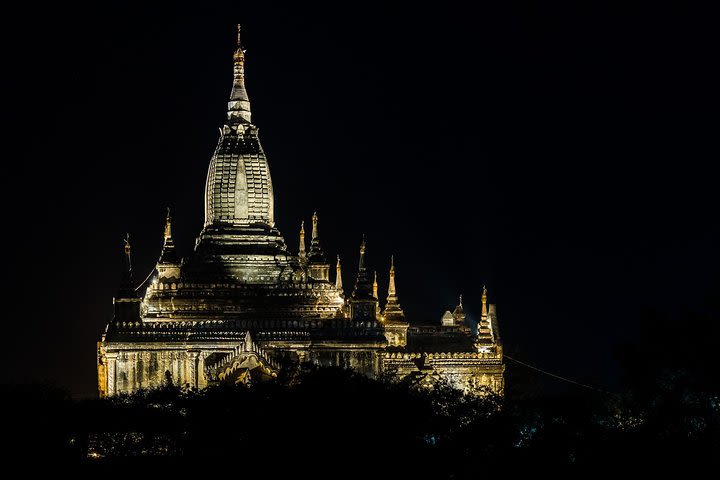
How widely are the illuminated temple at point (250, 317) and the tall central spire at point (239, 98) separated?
32 millimetres

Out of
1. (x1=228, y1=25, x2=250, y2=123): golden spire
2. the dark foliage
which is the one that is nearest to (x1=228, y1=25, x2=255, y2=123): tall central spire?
(x1=228, y1=25, x2=250, y2=123): golden spire

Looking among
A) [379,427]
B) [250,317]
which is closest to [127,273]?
[250,317]

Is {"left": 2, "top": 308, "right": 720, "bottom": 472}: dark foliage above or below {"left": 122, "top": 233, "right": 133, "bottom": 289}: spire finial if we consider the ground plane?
below

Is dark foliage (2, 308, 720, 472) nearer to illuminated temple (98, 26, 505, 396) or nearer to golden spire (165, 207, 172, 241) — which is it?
illuminated temple (98, 26, 505, 396)

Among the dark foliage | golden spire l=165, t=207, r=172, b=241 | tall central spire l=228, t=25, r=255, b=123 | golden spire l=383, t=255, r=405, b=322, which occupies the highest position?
tall central spire l=228, t=25, r=255, b=123

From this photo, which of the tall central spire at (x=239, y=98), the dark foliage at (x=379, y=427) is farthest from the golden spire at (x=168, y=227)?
the dark foliage at (x=379, y=427)

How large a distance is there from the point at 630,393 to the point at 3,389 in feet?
41.5

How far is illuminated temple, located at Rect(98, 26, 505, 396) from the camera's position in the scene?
55344 mm

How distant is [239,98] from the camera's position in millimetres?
62750

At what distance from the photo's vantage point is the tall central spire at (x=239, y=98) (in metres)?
62.8

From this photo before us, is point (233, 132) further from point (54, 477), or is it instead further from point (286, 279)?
point (54, 477)

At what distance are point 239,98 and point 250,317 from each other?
25.1 ft

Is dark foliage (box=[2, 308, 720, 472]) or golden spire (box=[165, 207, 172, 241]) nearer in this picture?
dark foliage (box=[2, 308, 720, 472])

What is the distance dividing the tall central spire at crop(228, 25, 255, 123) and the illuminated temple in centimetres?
3
